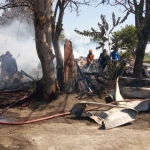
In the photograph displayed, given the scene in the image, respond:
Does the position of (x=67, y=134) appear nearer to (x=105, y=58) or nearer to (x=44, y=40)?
(x=44, y=40)

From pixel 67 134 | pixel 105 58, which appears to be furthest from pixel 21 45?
pixel 67 134

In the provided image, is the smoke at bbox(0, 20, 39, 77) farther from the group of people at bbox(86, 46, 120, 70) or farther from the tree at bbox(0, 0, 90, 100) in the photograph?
the tree at bbox(0, 0, 90, 100)

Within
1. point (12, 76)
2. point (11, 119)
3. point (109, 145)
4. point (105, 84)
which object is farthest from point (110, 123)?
point (12, 76)

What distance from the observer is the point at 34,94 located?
919 cm

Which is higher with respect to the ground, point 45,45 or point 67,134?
point 45,45

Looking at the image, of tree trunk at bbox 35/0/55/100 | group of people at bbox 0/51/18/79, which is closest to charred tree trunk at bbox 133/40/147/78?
tree trunk at bbox 35/0/55/100

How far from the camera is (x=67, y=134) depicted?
608 centimetres

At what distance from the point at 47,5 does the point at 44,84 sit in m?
2.58

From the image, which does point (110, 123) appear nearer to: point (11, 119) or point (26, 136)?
point (26, 136)

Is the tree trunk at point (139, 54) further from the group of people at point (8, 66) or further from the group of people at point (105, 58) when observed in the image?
the group of people at point (8, 66)

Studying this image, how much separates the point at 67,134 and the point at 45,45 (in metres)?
3.63

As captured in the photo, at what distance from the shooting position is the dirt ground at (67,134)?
532 cm

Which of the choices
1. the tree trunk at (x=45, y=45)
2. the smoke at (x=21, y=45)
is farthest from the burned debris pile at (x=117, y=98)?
the smoke at (x=21, y=45)

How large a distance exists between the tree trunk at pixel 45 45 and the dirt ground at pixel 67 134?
3.41 feet
